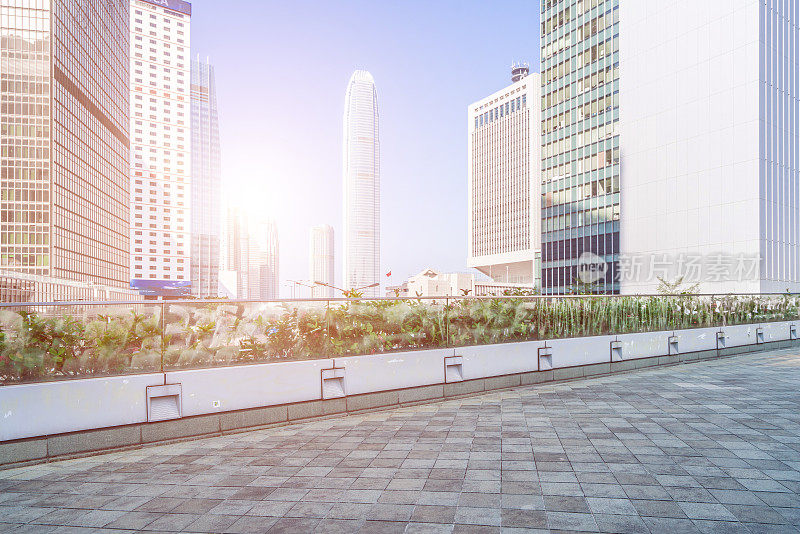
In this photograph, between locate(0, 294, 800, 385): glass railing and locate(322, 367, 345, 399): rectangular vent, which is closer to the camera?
locate(0, 294, 800, 385): glass railing

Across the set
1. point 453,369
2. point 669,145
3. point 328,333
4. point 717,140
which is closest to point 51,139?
point 669,145

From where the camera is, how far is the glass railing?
248 inches

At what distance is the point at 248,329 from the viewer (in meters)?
7.66

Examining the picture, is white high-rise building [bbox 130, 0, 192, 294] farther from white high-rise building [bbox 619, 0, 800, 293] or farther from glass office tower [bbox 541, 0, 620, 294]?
white high-rise building [bbox 619, 0, 800, 293]

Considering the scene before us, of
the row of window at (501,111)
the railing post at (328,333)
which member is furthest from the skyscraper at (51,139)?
the row of window at (501,111)

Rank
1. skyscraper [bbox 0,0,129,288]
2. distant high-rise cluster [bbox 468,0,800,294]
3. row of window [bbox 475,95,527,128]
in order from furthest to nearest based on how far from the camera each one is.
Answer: row of window [bbox 475,95,527,128] < skyscraper [bbox 0,0,129,288] < distant high-rise cluster [bbox 468,0,800,294]

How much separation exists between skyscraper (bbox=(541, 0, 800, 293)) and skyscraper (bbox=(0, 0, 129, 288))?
86885 mm

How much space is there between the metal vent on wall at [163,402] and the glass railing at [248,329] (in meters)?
0.30

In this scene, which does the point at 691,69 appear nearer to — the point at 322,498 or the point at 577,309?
the point at 577,309

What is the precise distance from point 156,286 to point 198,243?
172 feet

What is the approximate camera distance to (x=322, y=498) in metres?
4.62

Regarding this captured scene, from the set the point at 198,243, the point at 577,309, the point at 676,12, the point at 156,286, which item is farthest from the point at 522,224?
the point at 577,309

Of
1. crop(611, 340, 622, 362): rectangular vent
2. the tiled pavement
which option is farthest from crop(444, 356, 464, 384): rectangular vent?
crop(611, 340, 622, 362): rectangular vent

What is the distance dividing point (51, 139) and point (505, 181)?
110532 millimetres
